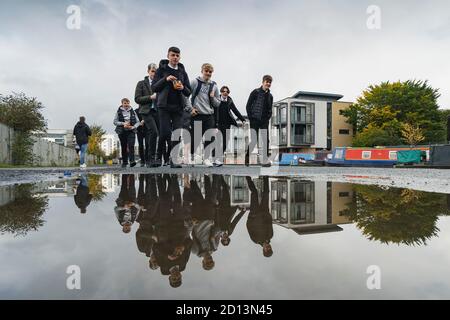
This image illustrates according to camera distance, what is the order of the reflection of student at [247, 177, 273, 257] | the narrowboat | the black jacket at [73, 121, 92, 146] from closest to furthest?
the reflection of student at [247, 177, 273, 257]
the black jacket at [73, 121, 92, 146]
the narrowboat

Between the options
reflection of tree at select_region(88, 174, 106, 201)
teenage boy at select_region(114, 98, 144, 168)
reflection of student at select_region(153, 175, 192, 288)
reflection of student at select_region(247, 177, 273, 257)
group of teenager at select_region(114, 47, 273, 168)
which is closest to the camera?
reflection of student at select_region(153, 175, 192, 288)

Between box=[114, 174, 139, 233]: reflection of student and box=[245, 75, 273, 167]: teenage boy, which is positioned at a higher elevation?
box=[245, 75, 273, 167]: teenage boy

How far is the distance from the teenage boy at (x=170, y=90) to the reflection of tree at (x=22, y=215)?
344 centimetres

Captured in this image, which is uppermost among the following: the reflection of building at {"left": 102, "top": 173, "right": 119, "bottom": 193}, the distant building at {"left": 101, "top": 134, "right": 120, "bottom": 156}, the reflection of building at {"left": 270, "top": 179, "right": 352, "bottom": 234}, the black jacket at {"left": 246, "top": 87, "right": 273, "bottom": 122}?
the distant building at {"left": 101, "top": 134, "right": 120, "bottom": 156}

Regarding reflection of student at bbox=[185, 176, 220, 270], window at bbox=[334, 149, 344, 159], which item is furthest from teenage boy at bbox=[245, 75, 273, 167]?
window at bbox=[334, 149, 344, 159]

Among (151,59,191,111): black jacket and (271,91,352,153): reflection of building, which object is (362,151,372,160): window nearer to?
(271,91,352,153): reflection of building

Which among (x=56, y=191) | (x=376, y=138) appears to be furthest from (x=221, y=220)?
(x=376, y=138)

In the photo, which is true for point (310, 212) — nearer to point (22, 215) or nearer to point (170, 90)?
point (22, 215)

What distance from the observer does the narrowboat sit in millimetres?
21562

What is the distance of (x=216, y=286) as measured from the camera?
2.19 feet

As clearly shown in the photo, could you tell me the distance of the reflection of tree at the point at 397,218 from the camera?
1.05 m

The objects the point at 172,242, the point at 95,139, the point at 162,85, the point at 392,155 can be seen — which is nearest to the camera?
the point at 172,242

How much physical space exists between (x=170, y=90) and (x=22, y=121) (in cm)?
1524

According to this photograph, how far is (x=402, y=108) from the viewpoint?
123 feet
